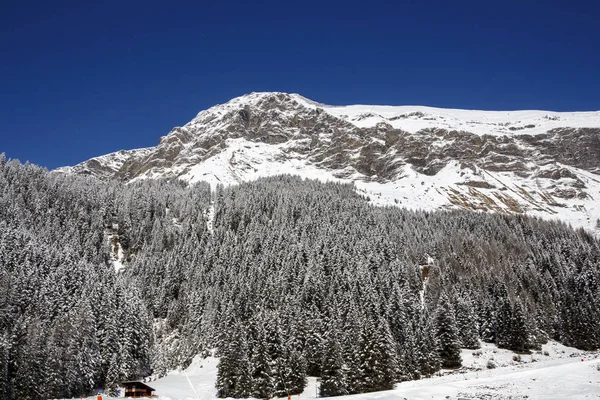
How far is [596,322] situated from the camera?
286 feet

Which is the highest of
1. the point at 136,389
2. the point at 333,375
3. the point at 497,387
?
the point at 497,387

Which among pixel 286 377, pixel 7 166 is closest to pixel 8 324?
pixel 286 377

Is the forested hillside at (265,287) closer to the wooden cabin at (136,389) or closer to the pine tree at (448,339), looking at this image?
the pine tree at (448,339)

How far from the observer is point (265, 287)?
3797 inches

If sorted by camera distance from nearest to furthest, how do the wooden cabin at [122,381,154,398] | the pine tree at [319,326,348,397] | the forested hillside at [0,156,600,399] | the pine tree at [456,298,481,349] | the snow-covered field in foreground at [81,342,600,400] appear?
1. the snow-covered field in foreground at [81,342,600,400]
2. the wooden cabin at [122,381,154,398]
3. the pine tree at [319,326,348,397]
4. the forested hillside at [0,156,600,399]
5. the pine tree at [456,298,481,349]

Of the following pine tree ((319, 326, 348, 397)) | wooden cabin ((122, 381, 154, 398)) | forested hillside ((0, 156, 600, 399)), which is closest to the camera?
wooden cabin ((122, 381, 154, 398))

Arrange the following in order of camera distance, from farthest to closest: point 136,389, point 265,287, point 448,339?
1. point 265,287
2. point 448,339
3. point 136,389

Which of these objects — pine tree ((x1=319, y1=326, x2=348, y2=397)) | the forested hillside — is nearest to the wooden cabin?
the forested hillside

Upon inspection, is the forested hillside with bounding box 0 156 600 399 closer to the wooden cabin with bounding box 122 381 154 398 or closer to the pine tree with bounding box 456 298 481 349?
the pine tree with bounding box 456 298 481 349

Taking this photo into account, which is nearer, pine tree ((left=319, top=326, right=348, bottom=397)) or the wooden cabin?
the wooden cabin

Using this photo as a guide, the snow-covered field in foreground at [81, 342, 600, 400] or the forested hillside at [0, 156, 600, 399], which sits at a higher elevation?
the forested hillside at [0, 156, 600, 399]

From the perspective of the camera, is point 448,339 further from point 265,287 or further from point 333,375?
point 265,287

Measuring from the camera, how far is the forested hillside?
61219 millimetres

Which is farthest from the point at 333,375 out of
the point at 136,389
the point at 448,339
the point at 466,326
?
the point at 466,326
